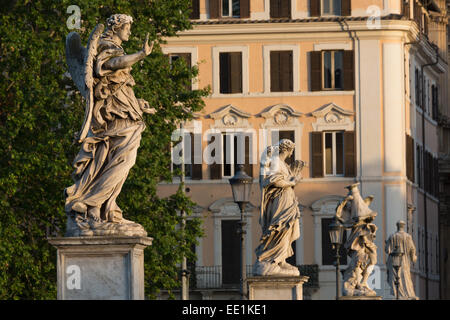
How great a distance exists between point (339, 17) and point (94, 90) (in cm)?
4535

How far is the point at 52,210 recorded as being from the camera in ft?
113

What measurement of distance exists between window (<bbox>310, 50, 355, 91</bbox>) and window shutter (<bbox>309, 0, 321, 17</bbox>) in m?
1.50

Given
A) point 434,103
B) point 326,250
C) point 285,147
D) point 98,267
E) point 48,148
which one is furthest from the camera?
point 434,103

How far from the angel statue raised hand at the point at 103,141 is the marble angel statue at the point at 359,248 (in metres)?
18.9

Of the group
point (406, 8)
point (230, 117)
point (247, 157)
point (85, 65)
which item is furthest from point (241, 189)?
point (406, 8)

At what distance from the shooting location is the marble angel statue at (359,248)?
112ft

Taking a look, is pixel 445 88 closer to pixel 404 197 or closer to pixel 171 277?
pixel 404 197

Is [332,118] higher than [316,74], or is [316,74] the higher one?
[316,74]

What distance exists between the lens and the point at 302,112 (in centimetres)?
5966

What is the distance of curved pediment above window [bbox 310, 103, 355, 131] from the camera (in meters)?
59.4

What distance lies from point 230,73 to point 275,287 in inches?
1462

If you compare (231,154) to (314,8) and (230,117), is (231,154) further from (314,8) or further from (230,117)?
(314,8)
